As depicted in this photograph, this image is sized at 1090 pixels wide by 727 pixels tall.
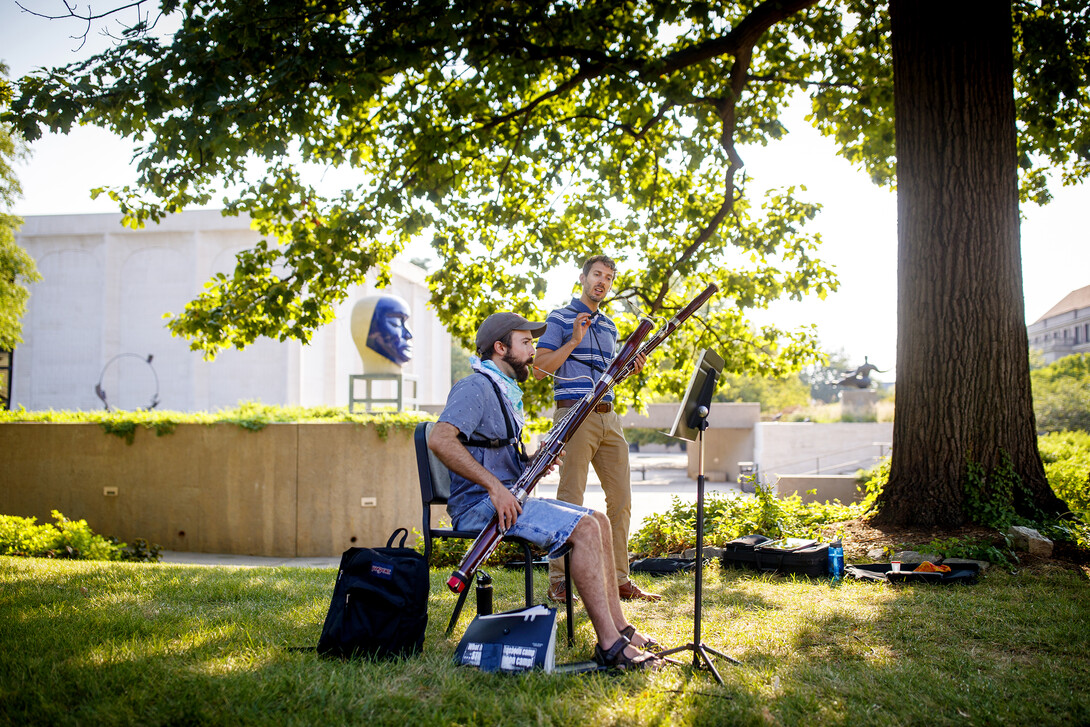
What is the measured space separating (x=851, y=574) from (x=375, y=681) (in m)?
3.72

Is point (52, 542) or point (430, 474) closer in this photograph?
point (430, 474)

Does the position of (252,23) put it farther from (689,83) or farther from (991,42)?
(991,42)

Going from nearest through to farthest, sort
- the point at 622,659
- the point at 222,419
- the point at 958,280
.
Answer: the point at 622,659 → the point at 958,280 → the point at 222,419

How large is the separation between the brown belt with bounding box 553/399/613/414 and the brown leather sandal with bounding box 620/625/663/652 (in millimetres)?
1575

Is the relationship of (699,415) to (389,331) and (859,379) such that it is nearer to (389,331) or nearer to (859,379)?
(389,331)

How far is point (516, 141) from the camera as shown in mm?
8836

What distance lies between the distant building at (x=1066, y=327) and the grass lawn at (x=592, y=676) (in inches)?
2767

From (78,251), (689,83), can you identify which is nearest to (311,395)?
(78,251)

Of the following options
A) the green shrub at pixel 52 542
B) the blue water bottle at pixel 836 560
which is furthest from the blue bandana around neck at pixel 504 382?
the green shrub at pixel 52 542

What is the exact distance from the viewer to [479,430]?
A: 348 cm

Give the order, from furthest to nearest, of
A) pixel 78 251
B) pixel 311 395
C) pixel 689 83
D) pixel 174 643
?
pixel 78 251 → pixel 311 395 → pixel 689 83 → pixel 174 643

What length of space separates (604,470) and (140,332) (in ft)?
103

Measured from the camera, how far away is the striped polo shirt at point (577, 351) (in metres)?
4.79

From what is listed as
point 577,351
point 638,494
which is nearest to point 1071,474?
point 577,351
